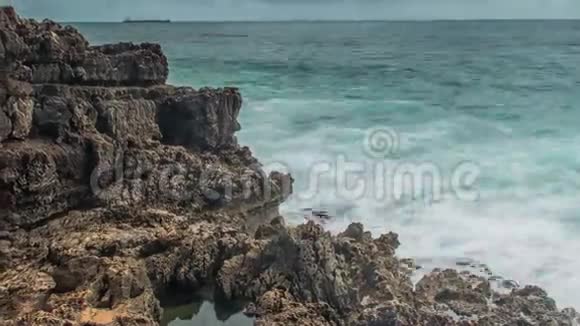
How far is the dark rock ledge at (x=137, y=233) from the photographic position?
13.0 meters

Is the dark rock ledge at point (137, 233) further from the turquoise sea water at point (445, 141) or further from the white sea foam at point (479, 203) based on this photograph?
the turquoise sea water at point (445, 141)

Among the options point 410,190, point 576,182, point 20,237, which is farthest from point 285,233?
point 576,182

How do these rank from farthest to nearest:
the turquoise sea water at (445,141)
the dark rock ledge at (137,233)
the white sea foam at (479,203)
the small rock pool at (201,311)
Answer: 1. the turquoise sea water at (445,141)
2. the white sea foam at (479,203)
3. the small rock pool at (201,311)
4. the dark rock ledge at (137,233)

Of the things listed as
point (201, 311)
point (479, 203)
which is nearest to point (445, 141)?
point (479, 203)

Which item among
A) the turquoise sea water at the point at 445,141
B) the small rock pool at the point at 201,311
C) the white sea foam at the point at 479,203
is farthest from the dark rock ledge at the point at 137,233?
the turquoise sea water at the point at 445,141

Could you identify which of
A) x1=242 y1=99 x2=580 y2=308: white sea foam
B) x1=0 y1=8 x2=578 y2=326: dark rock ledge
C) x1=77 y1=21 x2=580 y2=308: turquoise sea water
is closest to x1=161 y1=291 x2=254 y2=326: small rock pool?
x1=0 y1=8 x2=578 y2=326: dark rock ledge

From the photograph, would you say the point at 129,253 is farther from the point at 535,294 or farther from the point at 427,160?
the point at 427,160

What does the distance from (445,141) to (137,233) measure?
2055 cm

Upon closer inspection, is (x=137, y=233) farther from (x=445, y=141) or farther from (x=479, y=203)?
(x=445, y=141)

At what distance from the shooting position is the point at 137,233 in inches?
593

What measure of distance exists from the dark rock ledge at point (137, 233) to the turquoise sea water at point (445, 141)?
10.1ft

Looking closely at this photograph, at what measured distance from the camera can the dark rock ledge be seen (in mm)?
13031

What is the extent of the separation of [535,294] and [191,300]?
8.10 meters

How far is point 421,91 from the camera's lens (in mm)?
48125
